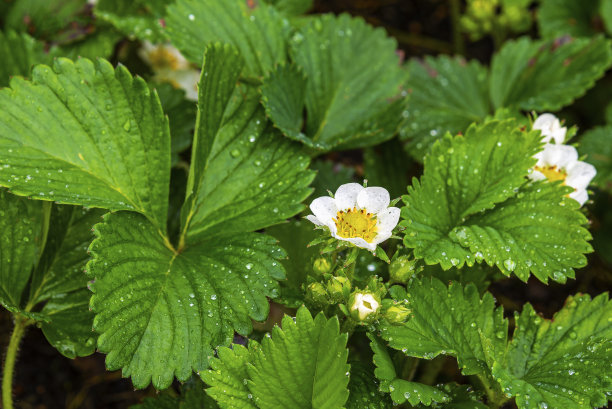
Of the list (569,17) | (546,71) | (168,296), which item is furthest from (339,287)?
(569,17)

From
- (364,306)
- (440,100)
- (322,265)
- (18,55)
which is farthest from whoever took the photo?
(440,100)

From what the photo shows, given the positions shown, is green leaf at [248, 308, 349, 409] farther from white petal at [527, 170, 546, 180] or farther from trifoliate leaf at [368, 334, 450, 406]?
white petal at [527, 170, 546, 180]

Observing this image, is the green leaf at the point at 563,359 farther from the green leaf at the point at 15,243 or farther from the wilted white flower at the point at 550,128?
the green leaf at the point at 15,243

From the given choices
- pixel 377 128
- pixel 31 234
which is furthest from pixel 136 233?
pixel 377 128

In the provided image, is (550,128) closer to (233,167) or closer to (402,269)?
(402,269)

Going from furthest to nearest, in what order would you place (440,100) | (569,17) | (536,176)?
(569,17) < (440,100) < (536,176)

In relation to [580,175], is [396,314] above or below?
below
